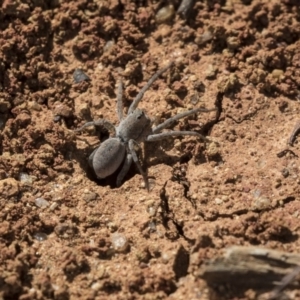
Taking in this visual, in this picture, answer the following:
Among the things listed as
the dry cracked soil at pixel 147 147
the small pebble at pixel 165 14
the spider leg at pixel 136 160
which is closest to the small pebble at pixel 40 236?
the dry cracked soil at pixel 147 147

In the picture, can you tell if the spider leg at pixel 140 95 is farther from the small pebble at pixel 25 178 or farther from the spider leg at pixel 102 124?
the small pebble at pixel 25 178

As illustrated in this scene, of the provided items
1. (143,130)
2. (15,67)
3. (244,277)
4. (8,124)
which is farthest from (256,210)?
(15,67)

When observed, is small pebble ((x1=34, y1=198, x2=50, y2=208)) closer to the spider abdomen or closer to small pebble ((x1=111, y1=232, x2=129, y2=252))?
the spider abdomen

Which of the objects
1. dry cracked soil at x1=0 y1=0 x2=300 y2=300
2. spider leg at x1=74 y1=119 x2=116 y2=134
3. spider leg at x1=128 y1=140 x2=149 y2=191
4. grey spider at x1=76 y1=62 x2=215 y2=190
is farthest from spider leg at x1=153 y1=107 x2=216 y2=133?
spider leg at x1=74 y1=119 x2=116 y2=134

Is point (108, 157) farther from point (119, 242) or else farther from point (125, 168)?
point (119, 242)

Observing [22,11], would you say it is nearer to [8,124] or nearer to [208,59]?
[8,124]
